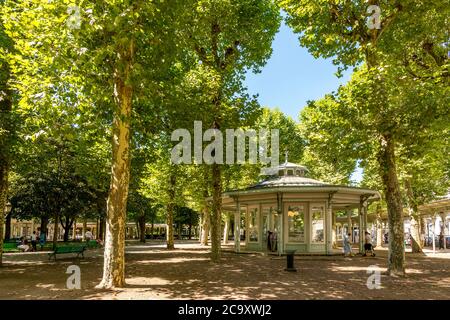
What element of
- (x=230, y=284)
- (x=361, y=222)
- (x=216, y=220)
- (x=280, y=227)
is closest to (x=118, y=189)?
(x=230, y=284)

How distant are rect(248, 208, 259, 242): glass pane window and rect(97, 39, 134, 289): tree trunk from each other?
16.9 metres

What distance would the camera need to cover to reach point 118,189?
1107cm

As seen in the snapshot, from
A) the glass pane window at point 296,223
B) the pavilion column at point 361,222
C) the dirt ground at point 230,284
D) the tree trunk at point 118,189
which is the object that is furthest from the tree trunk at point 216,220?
the pavilion column at point 361,222

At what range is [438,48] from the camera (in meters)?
17.5

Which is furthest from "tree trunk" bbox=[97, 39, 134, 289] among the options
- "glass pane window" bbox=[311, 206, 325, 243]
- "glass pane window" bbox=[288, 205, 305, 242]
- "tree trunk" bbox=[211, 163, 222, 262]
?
"glass pane window" bbox=[311, 206, 325, 243]

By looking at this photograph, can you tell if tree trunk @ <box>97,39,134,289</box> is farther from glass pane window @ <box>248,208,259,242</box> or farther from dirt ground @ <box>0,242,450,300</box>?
glass pane window @ <box>248,208,259,242</box>

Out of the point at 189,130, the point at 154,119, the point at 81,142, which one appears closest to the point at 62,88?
the point at 81,142

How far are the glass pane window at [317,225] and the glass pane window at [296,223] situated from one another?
627mm

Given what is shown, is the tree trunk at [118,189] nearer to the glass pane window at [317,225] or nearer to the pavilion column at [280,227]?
the pavilion column at [280,227]

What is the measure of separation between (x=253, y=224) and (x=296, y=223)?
3831mm

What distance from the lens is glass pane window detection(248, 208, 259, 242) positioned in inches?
1066

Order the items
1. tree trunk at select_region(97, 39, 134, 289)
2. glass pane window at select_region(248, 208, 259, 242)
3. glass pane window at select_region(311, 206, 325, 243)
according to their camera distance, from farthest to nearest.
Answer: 1. glass pane window at select_region(248, 208, 259, 242)
2. glass pane window at select_region(311, 206, 325, 243)
3. tree trunk at select_region(97, 39, 134, 289)

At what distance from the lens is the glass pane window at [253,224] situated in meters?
27.1
